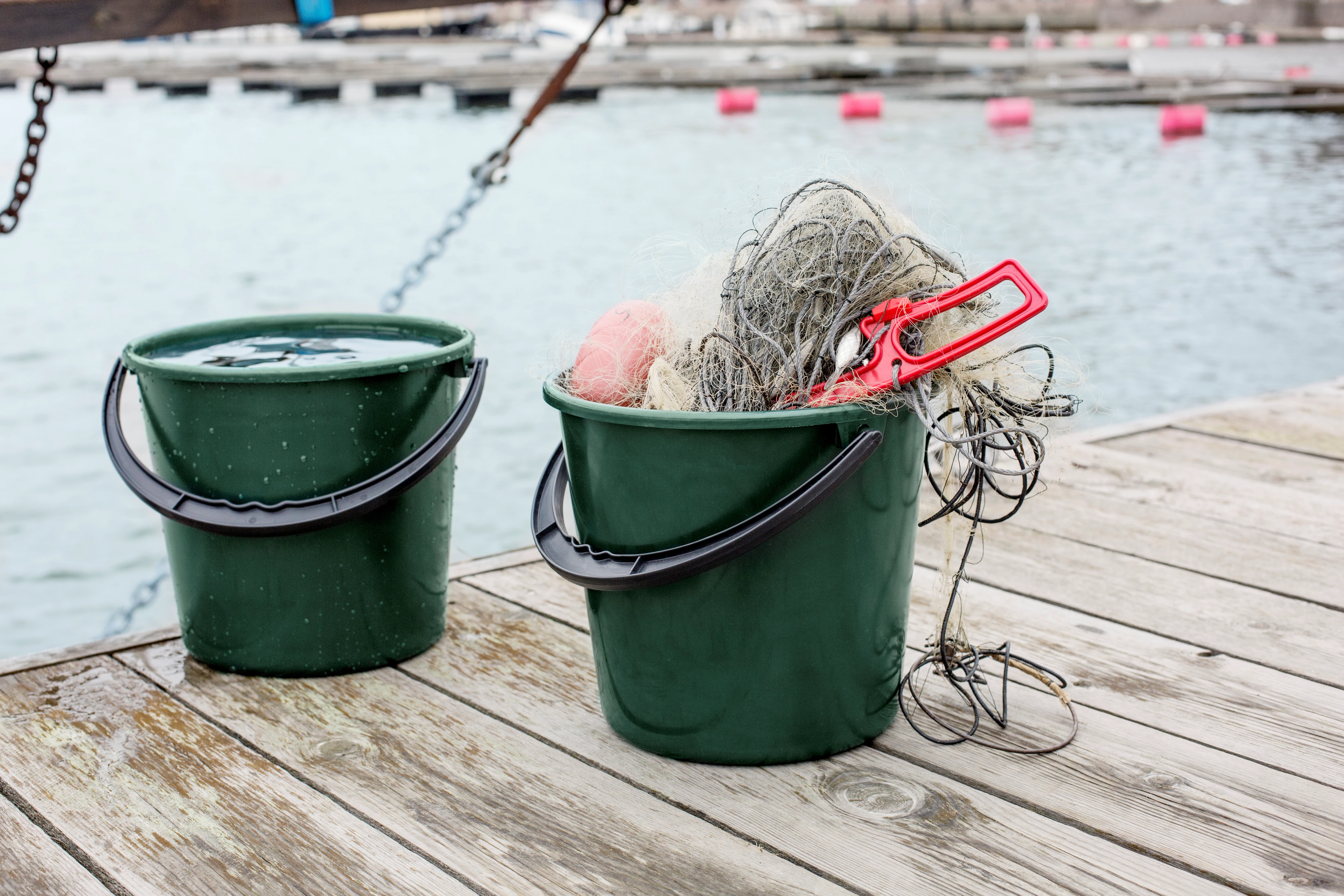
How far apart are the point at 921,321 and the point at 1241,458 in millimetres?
1684

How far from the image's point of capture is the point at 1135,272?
8812 millimetres

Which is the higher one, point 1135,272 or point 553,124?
point 553,124

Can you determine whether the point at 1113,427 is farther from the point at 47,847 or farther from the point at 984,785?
the point at 47,847

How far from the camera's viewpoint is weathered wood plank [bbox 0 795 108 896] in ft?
4.17

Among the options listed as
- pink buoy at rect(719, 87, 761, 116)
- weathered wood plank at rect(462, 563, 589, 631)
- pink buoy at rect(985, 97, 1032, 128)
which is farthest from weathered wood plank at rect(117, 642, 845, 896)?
pink buoy at rect(719, 87, 761, 116)

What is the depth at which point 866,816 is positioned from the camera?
139cm

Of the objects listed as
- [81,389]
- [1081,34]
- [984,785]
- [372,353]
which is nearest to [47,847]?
[372,353]

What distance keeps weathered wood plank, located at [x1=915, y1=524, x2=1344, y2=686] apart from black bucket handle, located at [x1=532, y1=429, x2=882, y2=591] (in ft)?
2.48

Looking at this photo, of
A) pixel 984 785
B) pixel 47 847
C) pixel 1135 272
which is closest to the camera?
pixel 47 847

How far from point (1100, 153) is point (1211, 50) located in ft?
76.8

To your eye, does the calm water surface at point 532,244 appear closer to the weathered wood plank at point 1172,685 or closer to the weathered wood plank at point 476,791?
the weathered wood plank at point 1172,685

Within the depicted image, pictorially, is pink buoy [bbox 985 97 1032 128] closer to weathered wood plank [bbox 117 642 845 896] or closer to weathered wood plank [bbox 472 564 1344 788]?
weathered wood plank [bbox 472 564 1344 788]

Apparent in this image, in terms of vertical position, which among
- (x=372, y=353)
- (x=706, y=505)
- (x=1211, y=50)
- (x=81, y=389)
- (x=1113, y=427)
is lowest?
(x=81, y=389)

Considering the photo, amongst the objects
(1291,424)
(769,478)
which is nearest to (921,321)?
(769,478)
